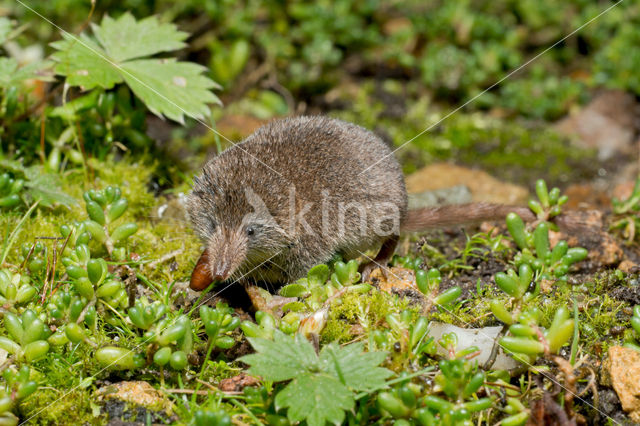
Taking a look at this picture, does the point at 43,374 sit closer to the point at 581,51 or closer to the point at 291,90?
the point at 291,90

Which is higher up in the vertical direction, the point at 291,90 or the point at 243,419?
the point at 291,90

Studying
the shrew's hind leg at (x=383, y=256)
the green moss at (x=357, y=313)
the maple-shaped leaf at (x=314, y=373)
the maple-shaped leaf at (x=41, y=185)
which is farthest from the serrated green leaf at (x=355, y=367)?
the maple-shaped leaf at (x=41, y=185)

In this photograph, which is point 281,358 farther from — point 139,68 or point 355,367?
point 139,68

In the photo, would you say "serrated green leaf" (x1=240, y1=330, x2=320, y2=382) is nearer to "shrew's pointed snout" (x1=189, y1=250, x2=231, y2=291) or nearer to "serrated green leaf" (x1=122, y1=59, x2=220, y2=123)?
"shrew's pointed snout" (x1=189, y1=250, x2=231, y2=291)

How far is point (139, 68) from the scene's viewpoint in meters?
3.89

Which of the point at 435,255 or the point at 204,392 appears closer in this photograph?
the point at 204,392

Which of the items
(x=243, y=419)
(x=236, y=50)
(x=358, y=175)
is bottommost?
(x=243, y=419)

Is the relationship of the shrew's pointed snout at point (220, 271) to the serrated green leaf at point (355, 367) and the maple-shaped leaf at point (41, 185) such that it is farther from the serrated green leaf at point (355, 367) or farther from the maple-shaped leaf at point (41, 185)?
the maple-shaped leaf at point (41, 185)

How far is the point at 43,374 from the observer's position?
257cm

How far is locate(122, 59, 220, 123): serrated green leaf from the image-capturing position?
3.79m

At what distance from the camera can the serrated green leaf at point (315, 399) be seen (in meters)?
2.14

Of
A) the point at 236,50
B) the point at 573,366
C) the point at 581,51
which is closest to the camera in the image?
the point at 573,366

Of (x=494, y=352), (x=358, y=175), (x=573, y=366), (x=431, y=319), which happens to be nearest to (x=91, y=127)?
(x=358, y=175)

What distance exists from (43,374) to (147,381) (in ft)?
→ 1.43
